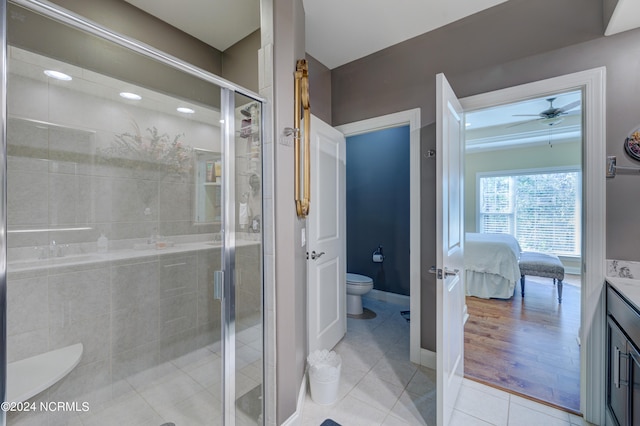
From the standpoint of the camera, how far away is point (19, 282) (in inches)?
59.9

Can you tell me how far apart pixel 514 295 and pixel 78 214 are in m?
5.30

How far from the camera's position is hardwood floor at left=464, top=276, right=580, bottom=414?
2021mm

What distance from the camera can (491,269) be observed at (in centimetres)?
379

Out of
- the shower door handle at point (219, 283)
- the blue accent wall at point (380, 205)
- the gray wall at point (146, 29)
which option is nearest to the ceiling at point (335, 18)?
the gray wall at point (146, 29)

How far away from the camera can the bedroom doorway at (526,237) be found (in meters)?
2.21

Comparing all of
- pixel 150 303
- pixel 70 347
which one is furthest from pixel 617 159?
pixel 70 347

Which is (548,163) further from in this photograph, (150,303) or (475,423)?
(150,303)

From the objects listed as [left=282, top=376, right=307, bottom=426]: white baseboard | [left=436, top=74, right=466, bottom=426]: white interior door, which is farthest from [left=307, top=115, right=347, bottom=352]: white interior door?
[left=436, top=74, right=466, bottom=426]: white interior door

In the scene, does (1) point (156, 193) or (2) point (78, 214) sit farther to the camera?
(1) point (156, 193)

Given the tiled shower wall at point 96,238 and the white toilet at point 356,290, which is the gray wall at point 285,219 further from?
the white toilet at point 356,290

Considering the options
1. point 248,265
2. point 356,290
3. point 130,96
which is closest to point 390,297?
point 356,290

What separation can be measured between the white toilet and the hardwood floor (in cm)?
113

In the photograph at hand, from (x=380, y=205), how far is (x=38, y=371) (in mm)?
3621

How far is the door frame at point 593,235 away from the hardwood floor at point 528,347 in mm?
237
